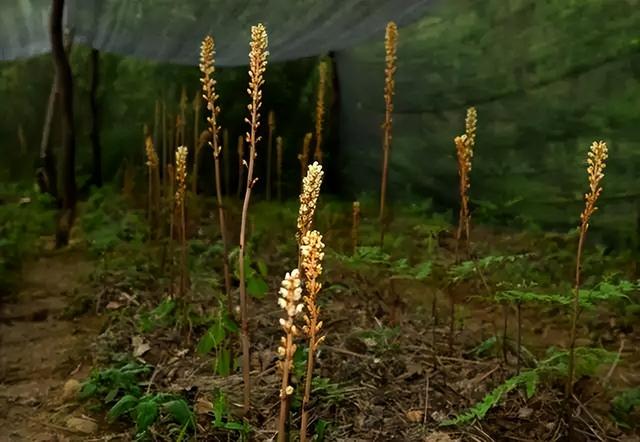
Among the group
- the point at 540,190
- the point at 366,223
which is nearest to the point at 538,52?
the point at 540,190

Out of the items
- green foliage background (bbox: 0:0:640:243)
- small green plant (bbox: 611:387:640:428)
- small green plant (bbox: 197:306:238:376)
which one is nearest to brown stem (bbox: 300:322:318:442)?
small green plant (bbox: 197:306:238:376)

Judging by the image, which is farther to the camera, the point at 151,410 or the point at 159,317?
the point at 159,317

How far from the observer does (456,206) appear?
15.7 ft

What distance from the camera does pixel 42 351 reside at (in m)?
2.51

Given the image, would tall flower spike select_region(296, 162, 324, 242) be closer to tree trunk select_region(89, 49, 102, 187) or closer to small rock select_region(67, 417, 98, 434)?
small rock select_region(67, 417, 98, 434)

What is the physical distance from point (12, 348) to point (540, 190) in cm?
299

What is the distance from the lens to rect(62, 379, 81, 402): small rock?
6.89 feet

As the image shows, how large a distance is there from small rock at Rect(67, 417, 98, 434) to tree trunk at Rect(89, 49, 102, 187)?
159 inches

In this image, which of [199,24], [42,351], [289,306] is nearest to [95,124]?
[199,24]

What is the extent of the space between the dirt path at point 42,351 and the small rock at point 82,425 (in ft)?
0.04

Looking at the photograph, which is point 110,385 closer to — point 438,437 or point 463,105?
point 438,437

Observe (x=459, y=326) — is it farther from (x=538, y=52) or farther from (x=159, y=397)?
(x=538, y=52)

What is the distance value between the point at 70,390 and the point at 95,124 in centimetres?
392

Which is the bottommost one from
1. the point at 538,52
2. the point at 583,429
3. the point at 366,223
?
the point at 583,429
